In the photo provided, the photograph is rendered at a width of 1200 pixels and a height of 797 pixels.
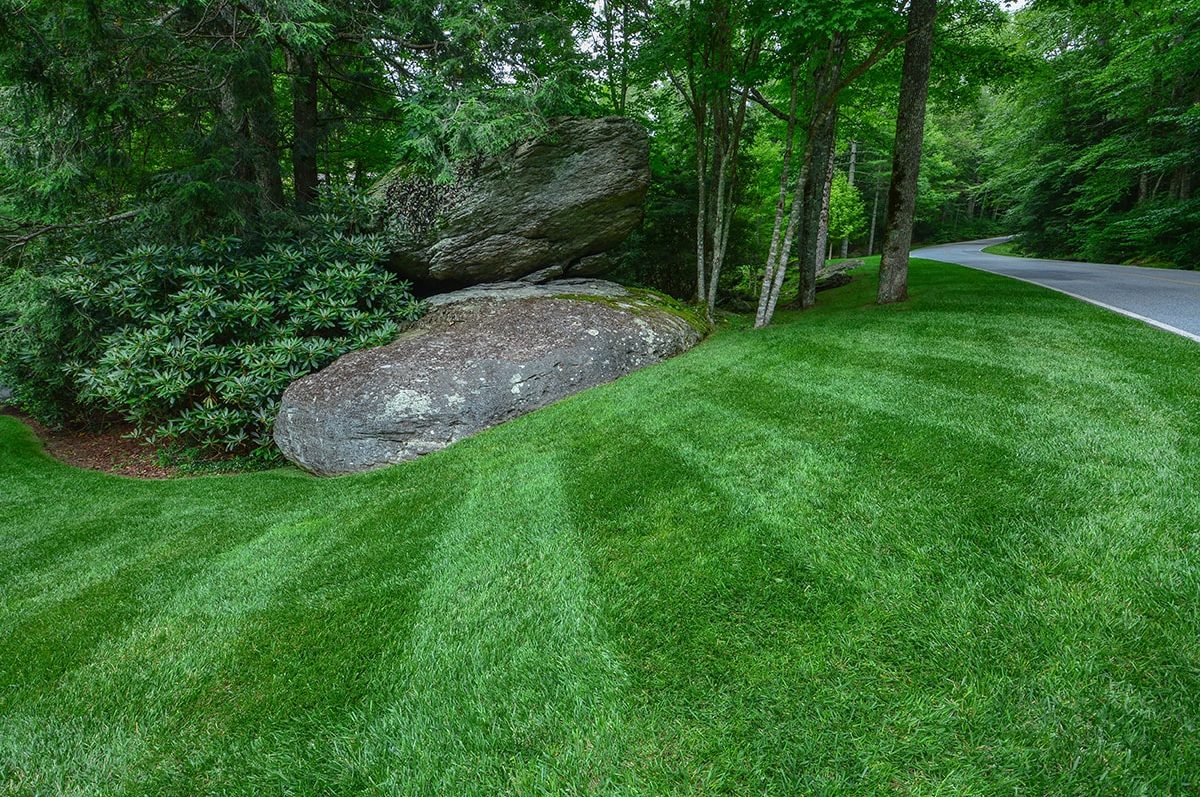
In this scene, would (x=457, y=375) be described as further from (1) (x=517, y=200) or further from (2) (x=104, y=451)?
(2) (x=104, y=451)

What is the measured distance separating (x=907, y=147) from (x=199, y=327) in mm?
9864

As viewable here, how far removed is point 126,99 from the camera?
17.5 feet

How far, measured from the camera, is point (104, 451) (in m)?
6.44

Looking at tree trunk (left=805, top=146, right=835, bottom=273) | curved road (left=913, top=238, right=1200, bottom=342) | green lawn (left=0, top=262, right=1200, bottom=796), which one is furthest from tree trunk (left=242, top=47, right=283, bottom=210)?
curved road (left=913, top=238, right=1200, bottom=342)

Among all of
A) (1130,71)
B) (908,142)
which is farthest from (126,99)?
(1130,71)

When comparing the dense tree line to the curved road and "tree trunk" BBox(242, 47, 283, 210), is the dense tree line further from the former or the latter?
the curved road

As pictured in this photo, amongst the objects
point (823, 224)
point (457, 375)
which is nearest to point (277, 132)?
point (457, 375)

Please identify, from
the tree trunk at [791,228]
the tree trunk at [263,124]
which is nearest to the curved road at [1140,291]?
the tree trunk at [791,228]

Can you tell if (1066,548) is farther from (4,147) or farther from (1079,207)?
(1079,207)

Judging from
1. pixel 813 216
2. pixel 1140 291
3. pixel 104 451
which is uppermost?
pixel 813 216

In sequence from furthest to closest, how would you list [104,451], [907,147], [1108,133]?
[1108,133]
[907,147]
[104,451]

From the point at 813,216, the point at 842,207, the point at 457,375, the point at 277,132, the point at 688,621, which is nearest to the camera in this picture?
the point at 688,621

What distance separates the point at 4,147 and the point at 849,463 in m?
9.42

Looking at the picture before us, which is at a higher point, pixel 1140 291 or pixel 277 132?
pixel 277 132
